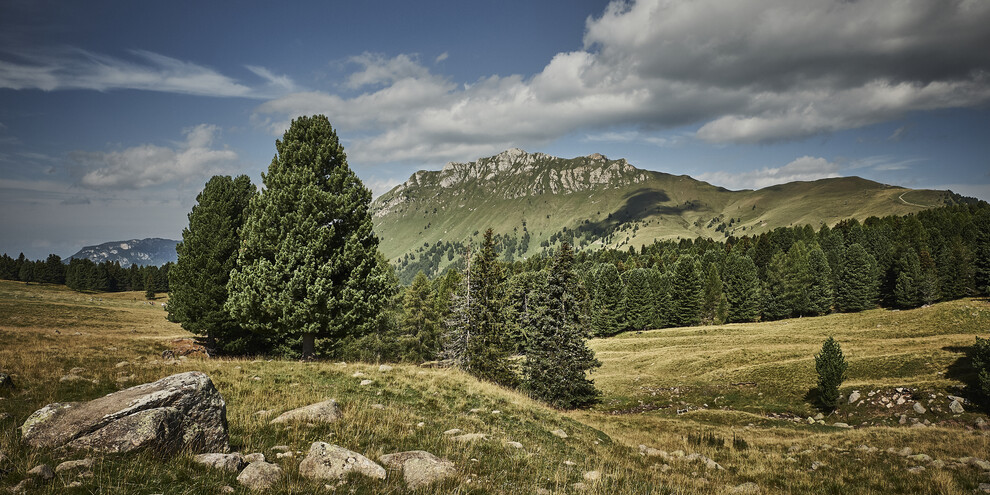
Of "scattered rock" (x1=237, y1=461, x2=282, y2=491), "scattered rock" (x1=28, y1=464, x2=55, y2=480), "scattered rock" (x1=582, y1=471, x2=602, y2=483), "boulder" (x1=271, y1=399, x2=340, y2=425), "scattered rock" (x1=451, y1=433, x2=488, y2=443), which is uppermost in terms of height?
"scattered rock" (x1=28, y1=464, x2=55, y2=480)

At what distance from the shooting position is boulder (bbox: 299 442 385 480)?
7755 millimetres

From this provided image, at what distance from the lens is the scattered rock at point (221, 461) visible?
7.48 meters

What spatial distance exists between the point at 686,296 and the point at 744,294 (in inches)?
574

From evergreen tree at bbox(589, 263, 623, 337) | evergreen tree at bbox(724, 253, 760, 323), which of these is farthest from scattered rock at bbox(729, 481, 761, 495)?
evergreen tree at bbox(724, 253, 760, 323)

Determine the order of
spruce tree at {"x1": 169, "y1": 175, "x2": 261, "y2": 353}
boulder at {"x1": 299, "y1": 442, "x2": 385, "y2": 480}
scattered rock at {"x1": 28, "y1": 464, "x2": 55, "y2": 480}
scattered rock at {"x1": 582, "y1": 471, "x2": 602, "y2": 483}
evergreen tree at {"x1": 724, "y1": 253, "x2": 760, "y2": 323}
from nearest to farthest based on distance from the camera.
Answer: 1. scattered rock at {"x1": 28, "y1": 464, "x2": 55, "y2": 480}
2. boulder at {"x1": 299, "y1": 442, "x2": 385, "y2": 480}
3. scattered rock at {"x1": 582, "y1": 471, "x2": 602, "y2": 483}
4. spruce tree at {"x1": 169, "y1": 175, "x2": 261, "y2": 353}
5. evergreen tree at {"x1": 724, "y1": 253, "x2": 760, "y2": 323}

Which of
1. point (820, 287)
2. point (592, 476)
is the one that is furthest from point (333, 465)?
point (820, 287)

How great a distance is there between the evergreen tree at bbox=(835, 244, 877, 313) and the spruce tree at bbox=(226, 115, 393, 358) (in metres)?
125

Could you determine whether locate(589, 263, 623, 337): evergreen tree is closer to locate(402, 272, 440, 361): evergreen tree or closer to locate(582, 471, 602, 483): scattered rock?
locate(402, 272, 440, 361): evergreen tree

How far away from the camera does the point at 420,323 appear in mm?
62812

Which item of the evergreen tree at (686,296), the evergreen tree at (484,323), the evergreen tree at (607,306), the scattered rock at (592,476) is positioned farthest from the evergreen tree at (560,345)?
the evergreen tree at (686,296)

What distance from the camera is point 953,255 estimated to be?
10188 centimetres

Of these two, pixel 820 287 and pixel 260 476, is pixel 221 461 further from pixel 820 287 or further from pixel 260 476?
pixel 820 287

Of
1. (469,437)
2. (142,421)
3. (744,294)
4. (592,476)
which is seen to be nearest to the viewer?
(142,421)

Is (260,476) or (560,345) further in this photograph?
(560,345)
